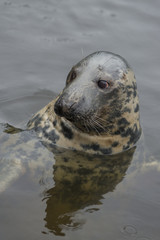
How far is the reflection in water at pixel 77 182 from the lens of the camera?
5.08 meters

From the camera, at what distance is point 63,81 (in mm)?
8195

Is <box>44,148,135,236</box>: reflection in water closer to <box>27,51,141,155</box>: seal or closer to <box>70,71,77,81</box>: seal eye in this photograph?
<box>27,51,141,155</box>: seal

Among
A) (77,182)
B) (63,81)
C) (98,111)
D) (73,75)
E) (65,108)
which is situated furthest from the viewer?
(63,81)

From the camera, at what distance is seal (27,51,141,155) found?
223 inches

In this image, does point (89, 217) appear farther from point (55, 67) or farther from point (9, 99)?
point (55, 67)

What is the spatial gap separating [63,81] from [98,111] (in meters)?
2.53

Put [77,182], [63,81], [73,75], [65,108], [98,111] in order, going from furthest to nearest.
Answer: [63,81] → [73,75] → [98,111] → [77,182] → [65,108]

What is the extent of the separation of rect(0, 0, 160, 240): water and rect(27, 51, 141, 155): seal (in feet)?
1.41

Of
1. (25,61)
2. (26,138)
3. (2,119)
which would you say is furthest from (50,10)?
(26,138)

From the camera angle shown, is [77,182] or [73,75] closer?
[77,182]

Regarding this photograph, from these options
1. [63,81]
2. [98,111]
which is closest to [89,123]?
[98,111]

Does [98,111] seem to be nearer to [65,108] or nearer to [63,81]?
[65,108]

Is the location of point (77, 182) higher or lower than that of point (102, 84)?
lower

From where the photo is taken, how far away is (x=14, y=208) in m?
5.13
